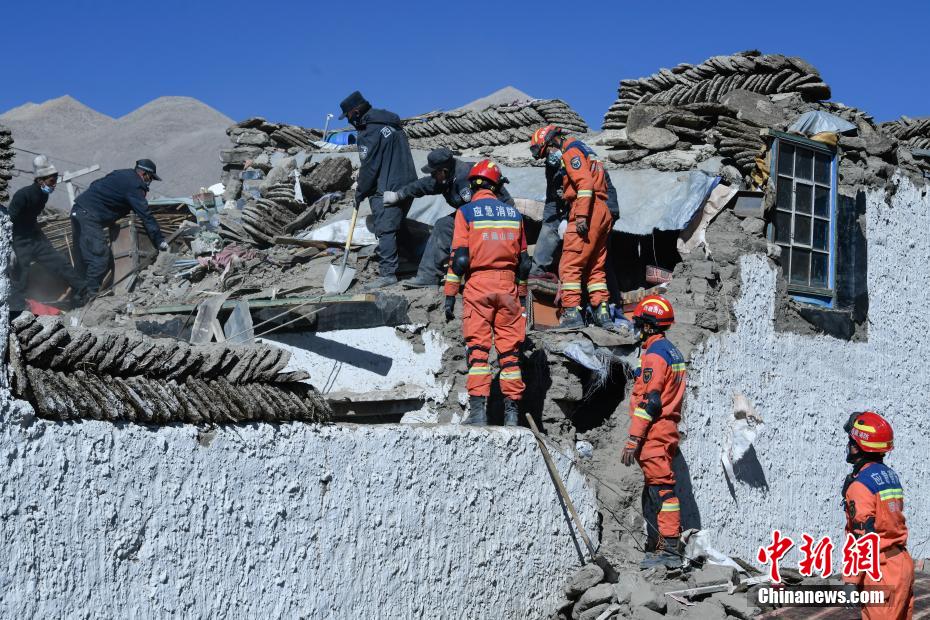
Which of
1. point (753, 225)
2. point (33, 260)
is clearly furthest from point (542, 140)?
point (33, 260)

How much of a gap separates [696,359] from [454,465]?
303 centimetres

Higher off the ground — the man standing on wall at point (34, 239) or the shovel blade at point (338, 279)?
the man standing on wall at point (34, 239)

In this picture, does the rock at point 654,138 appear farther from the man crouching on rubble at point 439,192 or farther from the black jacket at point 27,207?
the black jacket at point 27,207

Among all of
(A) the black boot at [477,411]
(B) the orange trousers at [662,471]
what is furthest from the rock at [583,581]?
(A) the black boot at [477,411]

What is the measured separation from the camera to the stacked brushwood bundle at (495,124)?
13977 mm

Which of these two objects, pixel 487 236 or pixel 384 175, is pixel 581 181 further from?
pixel 384 175

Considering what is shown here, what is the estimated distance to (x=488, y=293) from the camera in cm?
825

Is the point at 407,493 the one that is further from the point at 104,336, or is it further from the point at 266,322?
the point at 266,322

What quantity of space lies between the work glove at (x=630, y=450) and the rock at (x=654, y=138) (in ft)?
13.8

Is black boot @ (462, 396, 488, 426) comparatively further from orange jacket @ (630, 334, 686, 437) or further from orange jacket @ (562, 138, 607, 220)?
orange jacket @ (562, 138, 607, 220)

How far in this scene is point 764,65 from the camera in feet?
38.0

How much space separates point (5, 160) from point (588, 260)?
227 inches

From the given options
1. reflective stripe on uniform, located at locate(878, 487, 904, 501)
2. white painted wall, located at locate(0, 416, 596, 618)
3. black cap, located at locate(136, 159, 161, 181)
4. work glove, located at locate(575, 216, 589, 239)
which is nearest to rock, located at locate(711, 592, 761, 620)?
white painted wall, located at locate(0, 416, 596, 618)

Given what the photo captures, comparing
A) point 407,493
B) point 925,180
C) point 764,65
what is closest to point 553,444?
point 407,493
